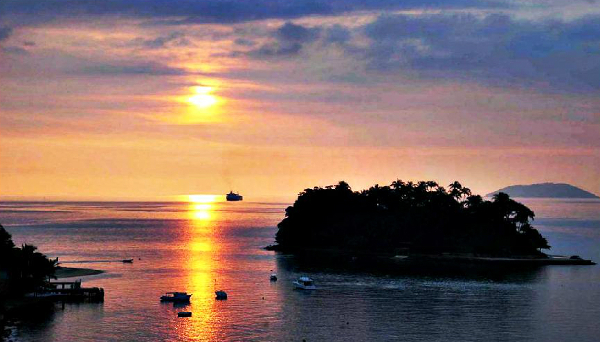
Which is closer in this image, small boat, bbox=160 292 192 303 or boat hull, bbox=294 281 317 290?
small boat, bbox=160 292 192 303

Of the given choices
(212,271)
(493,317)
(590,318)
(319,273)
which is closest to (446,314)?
(493,317)

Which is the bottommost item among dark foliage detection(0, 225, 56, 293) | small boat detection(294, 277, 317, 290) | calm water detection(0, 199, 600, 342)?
calm water detection(0, 199, 600, 342)

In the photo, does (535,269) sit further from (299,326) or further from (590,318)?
(299,326)

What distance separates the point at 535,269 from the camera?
17875 centimetres

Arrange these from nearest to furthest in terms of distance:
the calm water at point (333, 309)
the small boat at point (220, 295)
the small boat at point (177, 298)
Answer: the calm water at point (333, 309)
the small boat at point (177, 298)
the small boat at point (220, 295)

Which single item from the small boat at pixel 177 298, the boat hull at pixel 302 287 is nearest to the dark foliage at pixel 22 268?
the small boat at pixel 177 298

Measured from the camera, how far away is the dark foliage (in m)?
113

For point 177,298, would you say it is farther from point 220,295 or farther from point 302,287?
point 302,287

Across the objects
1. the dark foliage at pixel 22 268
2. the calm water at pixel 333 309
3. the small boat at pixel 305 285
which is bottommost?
the calm water at pixel 333 309

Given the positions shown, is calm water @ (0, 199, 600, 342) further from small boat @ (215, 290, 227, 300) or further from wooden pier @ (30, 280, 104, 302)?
wooden pier @ (30, 280, 104, 302)

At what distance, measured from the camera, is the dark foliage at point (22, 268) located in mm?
113125

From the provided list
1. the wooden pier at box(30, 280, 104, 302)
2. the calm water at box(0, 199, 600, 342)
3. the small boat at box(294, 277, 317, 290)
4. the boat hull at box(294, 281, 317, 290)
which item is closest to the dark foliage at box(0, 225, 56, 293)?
the wooden pier at box(30, 280, 104, 302)

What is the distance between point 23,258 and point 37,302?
7.04 meters

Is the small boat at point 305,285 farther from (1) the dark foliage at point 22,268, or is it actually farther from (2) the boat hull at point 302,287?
(1) the dark foliage at point 22,268
